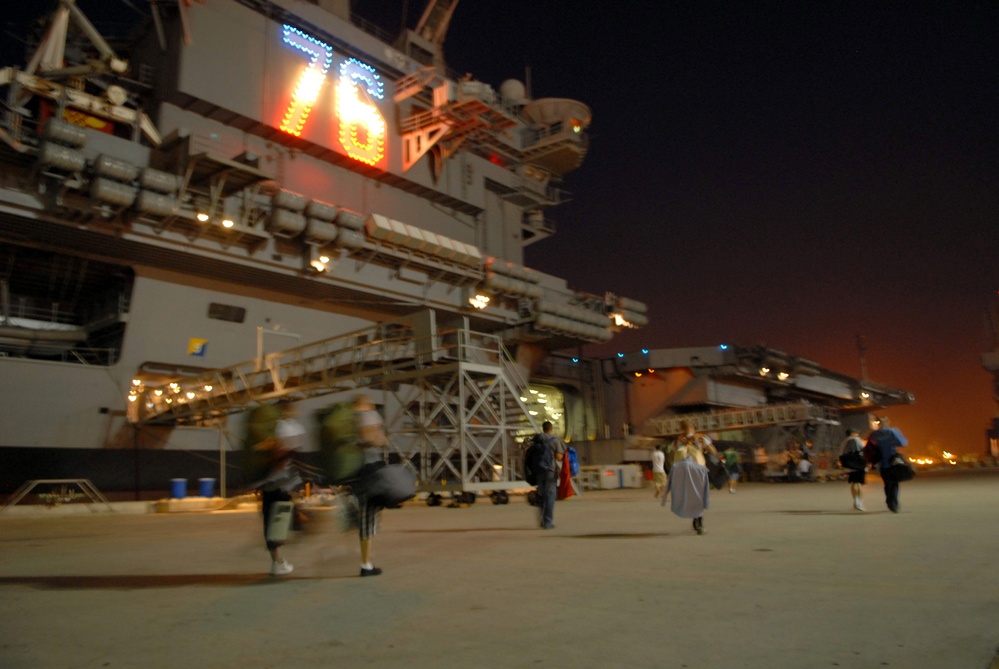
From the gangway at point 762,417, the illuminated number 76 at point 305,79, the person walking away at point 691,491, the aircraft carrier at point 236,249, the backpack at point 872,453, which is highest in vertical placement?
the illuminated number 76 at point 305,79

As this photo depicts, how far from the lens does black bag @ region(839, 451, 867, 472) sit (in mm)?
12422

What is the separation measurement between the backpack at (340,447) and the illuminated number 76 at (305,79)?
24423 millimetres

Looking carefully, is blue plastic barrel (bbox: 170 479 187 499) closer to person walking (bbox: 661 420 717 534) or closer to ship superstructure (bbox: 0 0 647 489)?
ship superstructure (bbox: 0 0 647 489)

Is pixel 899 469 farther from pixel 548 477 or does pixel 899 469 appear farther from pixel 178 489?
pixel 178 489

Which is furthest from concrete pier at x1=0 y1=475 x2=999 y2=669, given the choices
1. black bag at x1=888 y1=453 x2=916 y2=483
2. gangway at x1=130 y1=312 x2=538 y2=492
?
gangway at x1=130 y1=312 x2=538 y2=492

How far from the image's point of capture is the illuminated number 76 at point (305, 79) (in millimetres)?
28203

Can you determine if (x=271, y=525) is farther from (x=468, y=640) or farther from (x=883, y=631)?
(x=883, y=631)

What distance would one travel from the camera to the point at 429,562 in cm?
707

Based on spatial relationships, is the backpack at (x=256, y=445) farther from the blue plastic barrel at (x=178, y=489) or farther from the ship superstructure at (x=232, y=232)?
the blue plastic barrel at (x=178, y=489)

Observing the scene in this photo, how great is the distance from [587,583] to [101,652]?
3.39m

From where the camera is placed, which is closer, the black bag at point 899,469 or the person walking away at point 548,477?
the person walking away at point 548,477

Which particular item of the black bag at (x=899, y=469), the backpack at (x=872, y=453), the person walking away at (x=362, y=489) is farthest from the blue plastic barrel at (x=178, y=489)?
the black bag at (x=899, y=469)

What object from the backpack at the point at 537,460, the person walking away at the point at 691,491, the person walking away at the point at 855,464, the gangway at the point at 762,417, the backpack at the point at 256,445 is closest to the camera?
the backpack at the point at 256,445

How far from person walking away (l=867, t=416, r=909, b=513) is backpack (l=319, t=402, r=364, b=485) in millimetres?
9583
